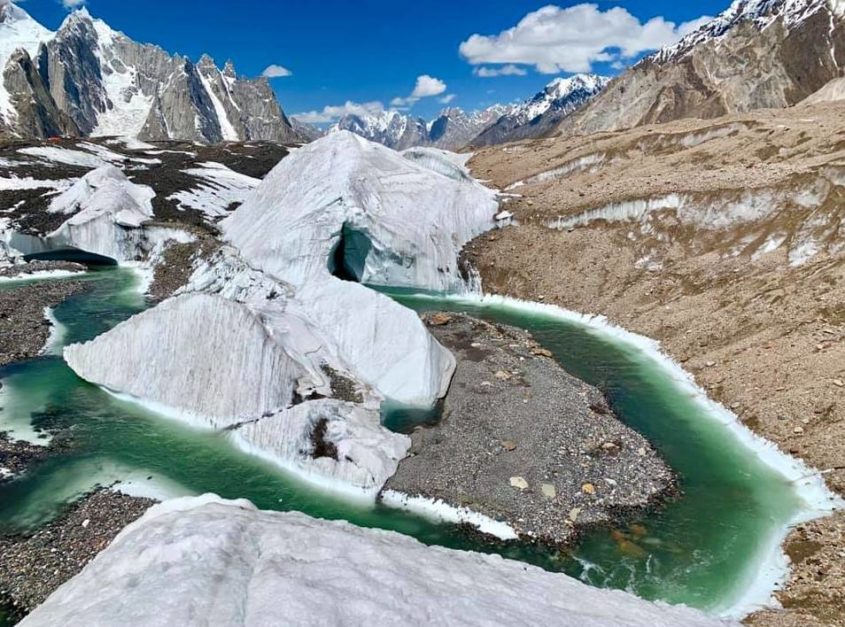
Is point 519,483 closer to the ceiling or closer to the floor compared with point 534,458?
A: closer to the floor

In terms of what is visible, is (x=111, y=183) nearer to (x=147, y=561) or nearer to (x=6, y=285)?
(x=6, y=285)

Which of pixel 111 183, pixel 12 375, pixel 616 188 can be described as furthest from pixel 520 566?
pixel 111 183

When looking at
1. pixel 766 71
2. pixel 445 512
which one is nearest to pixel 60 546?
pixel 445 512

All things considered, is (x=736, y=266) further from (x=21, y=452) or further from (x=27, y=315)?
(x=27, y=315)

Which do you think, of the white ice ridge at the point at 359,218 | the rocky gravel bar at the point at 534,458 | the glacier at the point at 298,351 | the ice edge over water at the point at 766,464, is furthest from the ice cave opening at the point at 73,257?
the ice edge over water at the point at 766,464

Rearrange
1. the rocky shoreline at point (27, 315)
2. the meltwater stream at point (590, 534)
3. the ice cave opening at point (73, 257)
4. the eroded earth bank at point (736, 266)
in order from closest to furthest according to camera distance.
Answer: the meltwater stream at point (590, 534) → the eroded earth bank at point (736, 266) → the rocky shoreline at point (27, 315) → the ice cave opening at point (73, 257)

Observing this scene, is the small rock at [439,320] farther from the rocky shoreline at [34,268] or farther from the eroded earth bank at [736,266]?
the rocky shoreline at [34,268]

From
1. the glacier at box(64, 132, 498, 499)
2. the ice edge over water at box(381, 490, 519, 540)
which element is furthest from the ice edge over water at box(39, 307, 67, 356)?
the ice edge over water at box(381, 490, 519, 540)
